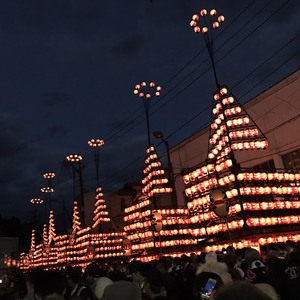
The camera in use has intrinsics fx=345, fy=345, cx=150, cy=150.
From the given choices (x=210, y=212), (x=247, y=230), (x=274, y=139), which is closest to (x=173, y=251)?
(x=210, y=212)

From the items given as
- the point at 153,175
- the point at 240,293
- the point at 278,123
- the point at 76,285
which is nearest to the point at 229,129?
the point at 278,123

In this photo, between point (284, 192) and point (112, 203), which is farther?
point (112, 203)

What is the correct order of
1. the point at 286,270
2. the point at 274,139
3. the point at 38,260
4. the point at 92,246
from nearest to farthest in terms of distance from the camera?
the point at 286,270
the point at 274,139
the point at 92,246
the point at 38,260

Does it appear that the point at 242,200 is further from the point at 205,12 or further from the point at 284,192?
the point at 205,12

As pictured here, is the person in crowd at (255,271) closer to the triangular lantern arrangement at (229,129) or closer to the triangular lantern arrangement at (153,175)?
the triangular lantern arrangement at (229,129)

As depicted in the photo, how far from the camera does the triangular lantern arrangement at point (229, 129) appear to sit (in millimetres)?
21609

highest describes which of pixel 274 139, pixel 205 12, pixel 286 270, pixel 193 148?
pixel 205 12

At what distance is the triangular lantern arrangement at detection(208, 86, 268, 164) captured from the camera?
21609mm

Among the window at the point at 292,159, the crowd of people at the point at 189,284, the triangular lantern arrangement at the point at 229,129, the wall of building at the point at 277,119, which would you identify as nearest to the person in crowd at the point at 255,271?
the crowd of people at the point at 189,284

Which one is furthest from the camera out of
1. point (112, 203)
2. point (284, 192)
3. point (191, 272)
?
point (112, 203)

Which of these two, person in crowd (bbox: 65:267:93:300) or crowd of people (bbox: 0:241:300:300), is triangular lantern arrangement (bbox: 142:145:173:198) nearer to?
crowd of people (bbox: 0:241:300:300)

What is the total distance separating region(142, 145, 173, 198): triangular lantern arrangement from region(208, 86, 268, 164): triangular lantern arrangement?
6.75m

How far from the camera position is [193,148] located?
33094 mm

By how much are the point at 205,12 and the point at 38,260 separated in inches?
2005
